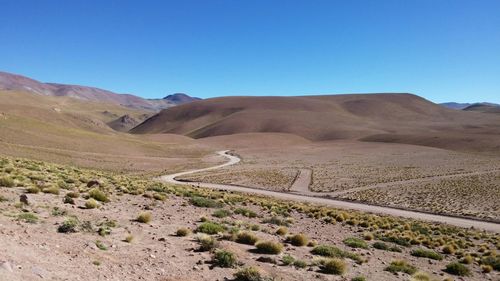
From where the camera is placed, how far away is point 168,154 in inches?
3772

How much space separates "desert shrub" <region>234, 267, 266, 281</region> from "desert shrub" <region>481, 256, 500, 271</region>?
10.2m

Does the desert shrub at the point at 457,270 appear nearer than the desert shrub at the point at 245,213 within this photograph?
Yes

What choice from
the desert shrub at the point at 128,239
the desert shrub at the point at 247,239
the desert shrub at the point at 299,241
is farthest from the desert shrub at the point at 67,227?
the desert shrub at the point at 299,241

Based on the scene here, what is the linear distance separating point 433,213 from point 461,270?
21.4 m

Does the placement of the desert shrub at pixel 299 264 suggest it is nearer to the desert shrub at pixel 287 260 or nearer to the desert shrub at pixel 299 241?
the desert shrub at pixel 287 260

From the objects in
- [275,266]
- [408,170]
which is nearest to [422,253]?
[275,266]

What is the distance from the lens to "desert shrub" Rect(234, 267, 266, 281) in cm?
920

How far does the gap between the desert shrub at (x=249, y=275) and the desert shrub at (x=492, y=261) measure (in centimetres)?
1022

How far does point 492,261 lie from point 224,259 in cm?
1089

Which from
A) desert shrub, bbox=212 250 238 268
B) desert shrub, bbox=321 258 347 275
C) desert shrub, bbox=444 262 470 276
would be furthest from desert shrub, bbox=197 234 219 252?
desert shrub, bbox=444 262 470 276

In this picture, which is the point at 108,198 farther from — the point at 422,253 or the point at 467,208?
the point at 467,208

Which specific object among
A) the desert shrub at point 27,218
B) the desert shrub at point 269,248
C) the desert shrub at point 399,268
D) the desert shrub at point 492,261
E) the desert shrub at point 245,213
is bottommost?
the desert shrub at point 492,261

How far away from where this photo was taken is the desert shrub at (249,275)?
30.2 ft

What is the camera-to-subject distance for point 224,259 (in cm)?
1045
